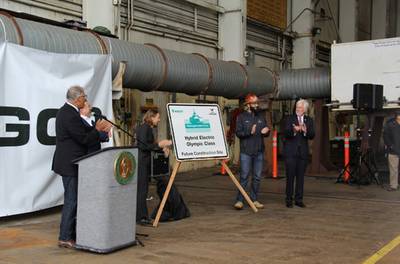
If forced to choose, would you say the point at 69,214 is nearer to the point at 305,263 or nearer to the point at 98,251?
the point at 98,251

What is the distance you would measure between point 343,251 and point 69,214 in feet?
10.0

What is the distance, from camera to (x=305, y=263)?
17.7 feet

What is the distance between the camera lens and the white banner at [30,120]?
23.3 feet

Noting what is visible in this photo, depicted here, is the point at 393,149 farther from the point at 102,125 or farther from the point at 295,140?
the point at 102,125

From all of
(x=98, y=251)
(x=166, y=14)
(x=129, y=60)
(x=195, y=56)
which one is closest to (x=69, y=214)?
(x=98, y=251)

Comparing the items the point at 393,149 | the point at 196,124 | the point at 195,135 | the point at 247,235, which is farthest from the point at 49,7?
the point at 393,149

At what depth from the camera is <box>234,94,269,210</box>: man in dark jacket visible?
856cm

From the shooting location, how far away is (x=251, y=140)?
8.56 metres

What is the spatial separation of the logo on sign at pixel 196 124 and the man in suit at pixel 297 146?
4.96 feet

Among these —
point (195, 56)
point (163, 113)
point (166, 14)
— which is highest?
point (166, 14)

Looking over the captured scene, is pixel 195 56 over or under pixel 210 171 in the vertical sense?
over

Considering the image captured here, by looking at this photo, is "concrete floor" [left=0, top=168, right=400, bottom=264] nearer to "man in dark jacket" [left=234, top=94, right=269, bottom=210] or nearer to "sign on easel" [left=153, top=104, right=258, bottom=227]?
"man in dark jacket" [left=234, top=94, right=269, bottom=210]

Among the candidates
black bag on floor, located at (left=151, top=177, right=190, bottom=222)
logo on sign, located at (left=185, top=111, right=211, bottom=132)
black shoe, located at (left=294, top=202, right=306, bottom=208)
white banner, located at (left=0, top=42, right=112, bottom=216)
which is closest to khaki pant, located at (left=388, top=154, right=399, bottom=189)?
black shoe, located at (left=294, top=202, right=306, bottom=208)

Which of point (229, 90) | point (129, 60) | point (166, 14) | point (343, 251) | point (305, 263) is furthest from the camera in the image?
point (166, 14)
